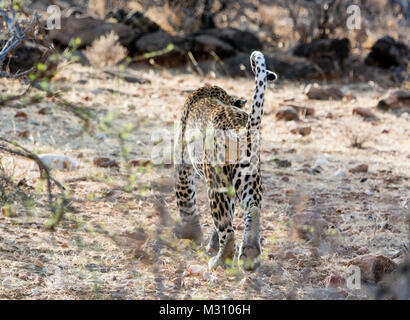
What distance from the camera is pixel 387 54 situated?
17.1 meters

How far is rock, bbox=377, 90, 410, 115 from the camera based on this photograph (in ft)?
43.8

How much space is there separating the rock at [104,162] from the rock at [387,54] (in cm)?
985

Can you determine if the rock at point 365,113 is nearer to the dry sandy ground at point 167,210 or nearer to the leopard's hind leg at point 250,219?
the dry sandy ground at point 167,210

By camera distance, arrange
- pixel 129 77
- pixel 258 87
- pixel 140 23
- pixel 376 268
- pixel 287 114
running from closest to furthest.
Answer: pixel 258 87
pixel 376 268
pixel 287 114
pixel 129 77
pixel 140 23

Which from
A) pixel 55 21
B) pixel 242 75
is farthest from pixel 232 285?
pixel 55 21

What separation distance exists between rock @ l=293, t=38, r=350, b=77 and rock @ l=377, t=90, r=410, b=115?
317 cm

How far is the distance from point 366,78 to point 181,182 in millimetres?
10625

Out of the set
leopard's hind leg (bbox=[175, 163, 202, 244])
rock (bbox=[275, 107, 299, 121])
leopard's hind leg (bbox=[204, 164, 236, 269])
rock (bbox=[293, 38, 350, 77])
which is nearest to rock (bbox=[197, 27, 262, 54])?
rock (bbox=[293, 38, 350, 77])

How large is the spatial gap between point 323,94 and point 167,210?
26.4 feet

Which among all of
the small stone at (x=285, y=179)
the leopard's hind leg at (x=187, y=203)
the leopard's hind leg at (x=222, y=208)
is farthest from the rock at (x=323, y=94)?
the leopard's hind leg at (x=222, y=208)

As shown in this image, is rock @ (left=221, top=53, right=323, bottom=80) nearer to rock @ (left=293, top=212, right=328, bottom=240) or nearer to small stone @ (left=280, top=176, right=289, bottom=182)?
small stone @ (left=280, top=176, right=289, bottom=182)

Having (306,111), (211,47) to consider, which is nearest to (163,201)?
(306,111)

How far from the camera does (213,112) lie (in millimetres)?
6094

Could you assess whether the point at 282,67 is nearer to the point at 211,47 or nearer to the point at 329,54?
the point at 329,54
